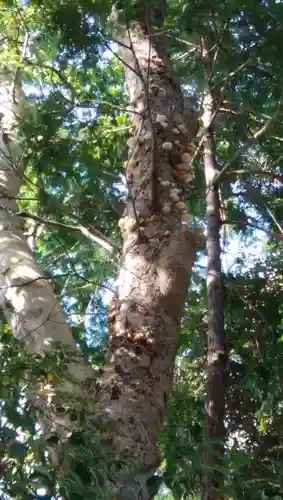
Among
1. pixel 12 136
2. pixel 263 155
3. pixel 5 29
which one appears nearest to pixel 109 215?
pixel 12 136

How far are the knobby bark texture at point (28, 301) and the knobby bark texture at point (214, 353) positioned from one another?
0.43 meters

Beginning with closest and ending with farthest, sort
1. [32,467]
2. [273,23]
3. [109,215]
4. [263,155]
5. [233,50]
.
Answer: [32,467] < [273,23] < [233,50] < [109,215] < [263,155]

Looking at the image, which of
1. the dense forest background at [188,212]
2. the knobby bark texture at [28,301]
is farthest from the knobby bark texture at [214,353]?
the knobby bark texture at [28,301]

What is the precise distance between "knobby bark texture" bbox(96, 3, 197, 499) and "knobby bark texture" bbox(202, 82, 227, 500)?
3.8 inches

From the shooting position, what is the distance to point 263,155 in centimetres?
379

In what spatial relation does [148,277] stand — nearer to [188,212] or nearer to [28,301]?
[28,301]

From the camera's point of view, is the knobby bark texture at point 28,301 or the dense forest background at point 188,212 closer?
the dense forest background at point 188,212

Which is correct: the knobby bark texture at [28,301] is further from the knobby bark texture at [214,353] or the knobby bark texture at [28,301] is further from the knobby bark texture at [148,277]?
the knobby bark texture at [214,353]

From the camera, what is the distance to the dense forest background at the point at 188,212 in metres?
1.70

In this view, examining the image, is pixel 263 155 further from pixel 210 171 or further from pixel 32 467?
pixel 32 467

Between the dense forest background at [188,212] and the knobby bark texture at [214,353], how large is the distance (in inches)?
0.7

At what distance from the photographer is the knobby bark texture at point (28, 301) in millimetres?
2168

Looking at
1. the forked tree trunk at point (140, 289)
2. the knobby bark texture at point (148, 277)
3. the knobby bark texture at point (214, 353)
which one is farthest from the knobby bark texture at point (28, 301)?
the knobby bark texture at point (214, 353)

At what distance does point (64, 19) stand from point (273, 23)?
0.98m
